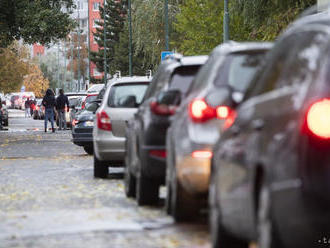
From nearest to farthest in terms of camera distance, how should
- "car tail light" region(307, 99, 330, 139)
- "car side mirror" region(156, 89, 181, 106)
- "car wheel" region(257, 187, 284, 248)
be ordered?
1. "car tail light" region(307, 99, 330, 139)
2. "car wheel" region(257, 187, 284, 248)
3. "car side mirror" region(156, 89, 181, 106)

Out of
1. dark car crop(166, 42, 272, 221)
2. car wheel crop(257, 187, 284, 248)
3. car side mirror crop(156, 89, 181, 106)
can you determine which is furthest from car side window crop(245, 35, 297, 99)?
car side mirror crop(156, 89, 181, 106)

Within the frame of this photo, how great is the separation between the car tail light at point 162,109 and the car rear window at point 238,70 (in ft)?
6.40

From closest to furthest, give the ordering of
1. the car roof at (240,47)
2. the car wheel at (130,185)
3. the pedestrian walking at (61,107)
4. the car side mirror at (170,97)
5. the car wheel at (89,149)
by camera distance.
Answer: the car roof at (240,47) < the car side mirror at (170,97) < the car wheel at (130,185) < the car wheel at (89,149) < the pedestrian walking at (61,107)

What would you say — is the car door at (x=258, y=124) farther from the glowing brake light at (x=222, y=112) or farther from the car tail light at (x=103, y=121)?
the car tail light at (x=103, y=121)

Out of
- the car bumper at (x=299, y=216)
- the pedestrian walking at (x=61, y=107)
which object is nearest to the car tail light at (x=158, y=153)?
the car bumper at (x=299, y=216)

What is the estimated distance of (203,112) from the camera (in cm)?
1065

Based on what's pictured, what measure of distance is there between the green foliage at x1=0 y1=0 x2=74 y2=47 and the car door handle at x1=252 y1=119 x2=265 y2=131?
3571cm

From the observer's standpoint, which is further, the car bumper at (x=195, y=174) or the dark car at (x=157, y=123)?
the dark car at (x=157, y=123)

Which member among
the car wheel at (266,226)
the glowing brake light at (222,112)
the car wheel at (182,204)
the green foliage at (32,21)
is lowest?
the car wheel at (182,204)

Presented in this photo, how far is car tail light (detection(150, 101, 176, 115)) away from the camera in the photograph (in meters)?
13.0

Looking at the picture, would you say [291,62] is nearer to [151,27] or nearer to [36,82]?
[151,27]

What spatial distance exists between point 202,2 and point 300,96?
47970 mm

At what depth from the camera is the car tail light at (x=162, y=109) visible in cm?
1297

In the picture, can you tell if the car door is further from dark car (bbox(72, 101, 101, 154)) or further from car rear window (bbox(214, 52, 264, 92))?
dark car (bbox(72, 101, 101, 154))
